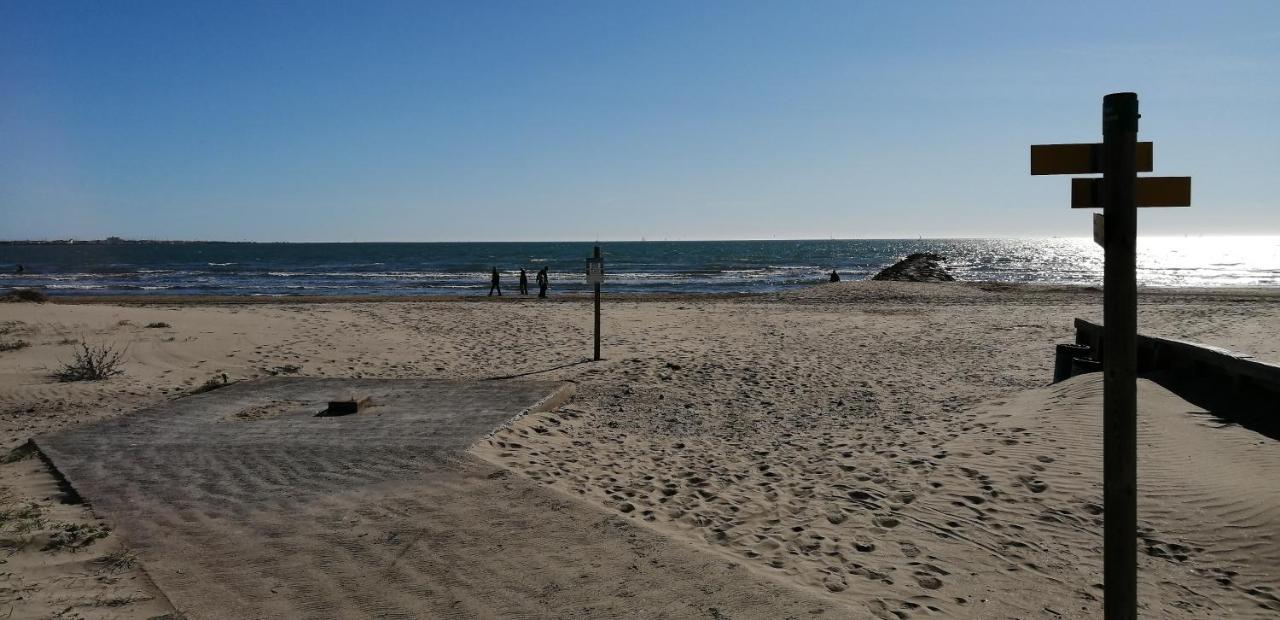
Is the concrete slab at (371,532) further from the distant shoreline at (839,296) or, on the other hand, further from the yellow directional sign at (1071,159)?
the distant shoreline at (839,296)

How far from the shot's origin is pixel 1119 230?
122 inches

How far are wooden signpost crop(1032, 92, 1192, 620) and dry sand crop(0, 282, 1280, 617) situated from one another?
1.10 metres

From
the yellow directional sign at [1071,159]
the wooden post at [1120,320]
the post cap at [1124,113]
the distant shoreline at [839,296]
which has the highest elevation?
the post cap at [1124,113]

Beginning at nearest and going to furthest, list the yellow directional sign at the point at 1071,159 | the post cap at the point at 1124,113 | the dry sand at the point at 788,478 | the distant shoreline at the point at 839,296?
the post cap at the point at 1124,113, the yellow directional sign at the point at 1071,159, the dry sand at the point at 788,478, the distant shoreline at the point at 839,296

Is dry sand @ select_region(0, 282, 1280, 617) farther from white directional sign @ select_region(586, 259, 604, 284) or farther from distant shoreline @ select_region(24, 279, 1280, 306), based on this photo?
distant shoreline @ select_region(24, 279, 1280, 306)

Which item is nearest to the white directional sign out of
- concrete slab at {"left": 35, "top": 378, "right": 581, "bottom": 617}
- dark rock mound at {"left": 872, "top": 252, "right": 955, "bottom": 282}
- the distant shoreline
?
concrete slab at {"left": 35, "top": 378, "right": 581, "bottom": 617}

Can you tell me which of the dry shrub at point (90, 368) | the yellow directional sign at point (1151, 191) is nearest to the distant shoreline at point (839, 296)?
the dry shrub at point (90, 368)

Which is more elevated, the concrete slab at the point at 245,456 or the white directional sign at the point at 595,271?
the white directional sign at the point at 595,271

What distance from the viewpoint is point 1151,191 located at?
10.7ft

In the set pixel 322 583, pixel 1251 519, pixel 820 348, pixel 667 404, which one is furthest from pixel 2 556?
pixel 820 348

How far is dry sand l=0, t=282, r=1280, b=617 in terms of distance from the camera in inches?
173

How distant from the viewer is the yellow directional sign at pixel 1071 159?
3.20m

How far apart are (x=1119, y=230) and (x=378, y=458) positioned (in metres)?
5.28

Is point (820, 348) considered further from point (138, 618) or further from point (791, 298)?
point (791, 298)
